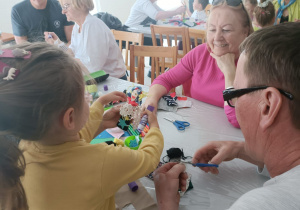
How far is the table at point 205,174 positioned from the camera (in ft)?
3.49

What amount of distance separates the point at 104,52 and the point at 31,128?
1.82m

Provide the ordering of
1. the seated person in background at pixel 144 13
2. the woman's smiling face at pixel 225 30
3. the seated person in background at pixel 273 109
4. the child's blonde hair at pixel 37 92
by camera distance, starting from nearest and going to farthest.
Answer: the seated person in background at pixel 273 109 → the child's blonde hair at pixel 37 92 → the woman's smiling face at pixel 225 30 → the seated person in background at pixel 144 13

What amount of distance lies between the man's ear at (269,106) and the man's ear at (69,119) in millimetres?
657

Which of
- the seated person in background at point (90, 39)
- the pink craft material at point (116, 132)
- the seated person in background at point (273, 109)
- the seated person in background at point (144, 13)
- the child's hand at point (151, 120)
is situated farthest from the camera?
the seated person in background at point (144, 13)

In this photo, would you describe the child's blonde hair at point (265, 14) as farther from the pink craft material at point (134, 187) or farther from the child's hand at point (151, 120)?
the pink craft material at point (134, 187)

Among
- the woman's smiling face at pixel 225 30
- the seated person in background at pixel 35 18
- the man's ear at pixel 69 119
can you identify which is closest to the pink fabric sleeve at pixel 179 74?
the woman's smiling face at pixel 225 30

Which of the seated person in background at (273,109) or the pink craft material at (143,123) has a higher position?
the seated person in background at (273,109)

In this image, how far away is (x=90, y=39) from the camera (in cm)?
249

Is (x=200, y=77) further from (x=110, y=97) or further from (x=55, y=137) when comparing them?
(x=55, y=137)

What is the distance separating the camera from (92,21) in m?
2.52

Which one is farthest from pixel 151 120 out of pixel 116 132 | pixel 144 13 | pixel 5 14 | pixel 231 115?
pixel 5 14

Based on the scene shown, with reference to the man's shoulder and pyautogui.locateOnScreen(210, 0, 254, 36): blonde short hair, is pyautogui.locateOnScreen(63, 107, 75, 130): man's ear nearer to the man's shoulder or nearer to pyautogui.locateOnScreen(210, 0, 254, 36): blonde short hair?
pyautogui.locateOnScreen(210, 0, 254, 36): blonde short hair

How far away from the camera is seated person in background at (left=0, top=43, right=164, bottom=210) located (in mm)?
784

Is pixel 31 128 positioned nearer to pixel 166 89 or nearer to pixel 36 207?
pixel 36 207
